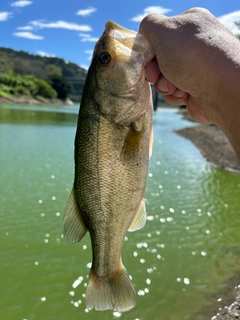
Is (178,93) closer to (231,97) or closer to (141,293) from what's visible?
(231,97)

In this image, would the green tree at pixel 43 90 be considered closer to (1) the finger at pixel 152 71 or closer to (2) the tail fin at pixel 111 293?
(1) the finger at pixel 152 71

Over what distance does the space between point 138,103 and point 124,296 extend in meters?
1.67

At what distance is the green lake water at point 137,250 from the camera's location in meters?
6.89

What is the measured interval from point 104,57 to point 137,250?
23.6 ft

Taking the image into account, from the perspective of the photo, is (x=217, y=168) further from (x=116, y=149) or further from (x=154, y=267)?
(x=116, y=149)

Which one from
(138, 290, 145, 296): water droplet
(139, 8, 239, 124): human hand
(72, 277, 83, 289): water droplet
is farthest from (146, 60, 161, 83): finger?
(72, 277, 83, 289): water droplet

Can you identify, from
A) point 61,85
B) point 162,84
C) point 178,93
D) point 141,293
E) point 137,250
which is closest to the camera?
point 162,84

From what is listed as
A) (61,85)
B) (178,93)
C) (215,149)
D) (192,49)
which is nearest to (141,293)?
(178,93)

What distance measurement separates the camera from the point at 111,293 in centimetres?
306

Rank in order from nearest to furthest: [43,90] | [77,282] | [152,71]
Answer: [152,71]
[77,282]
[43,90]

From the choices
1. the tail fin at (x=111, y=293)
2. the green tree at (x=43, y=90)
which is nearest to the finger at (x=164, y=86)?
the tail fin at (x=111, y=293)

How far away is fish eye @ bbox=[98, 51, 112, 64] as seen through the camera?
278 centimetres

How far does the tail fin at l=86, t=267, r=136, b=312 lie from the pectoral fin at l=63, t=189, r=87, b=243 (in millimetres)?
410

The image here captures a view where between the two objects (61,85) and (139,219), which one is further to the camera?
(61,85)
